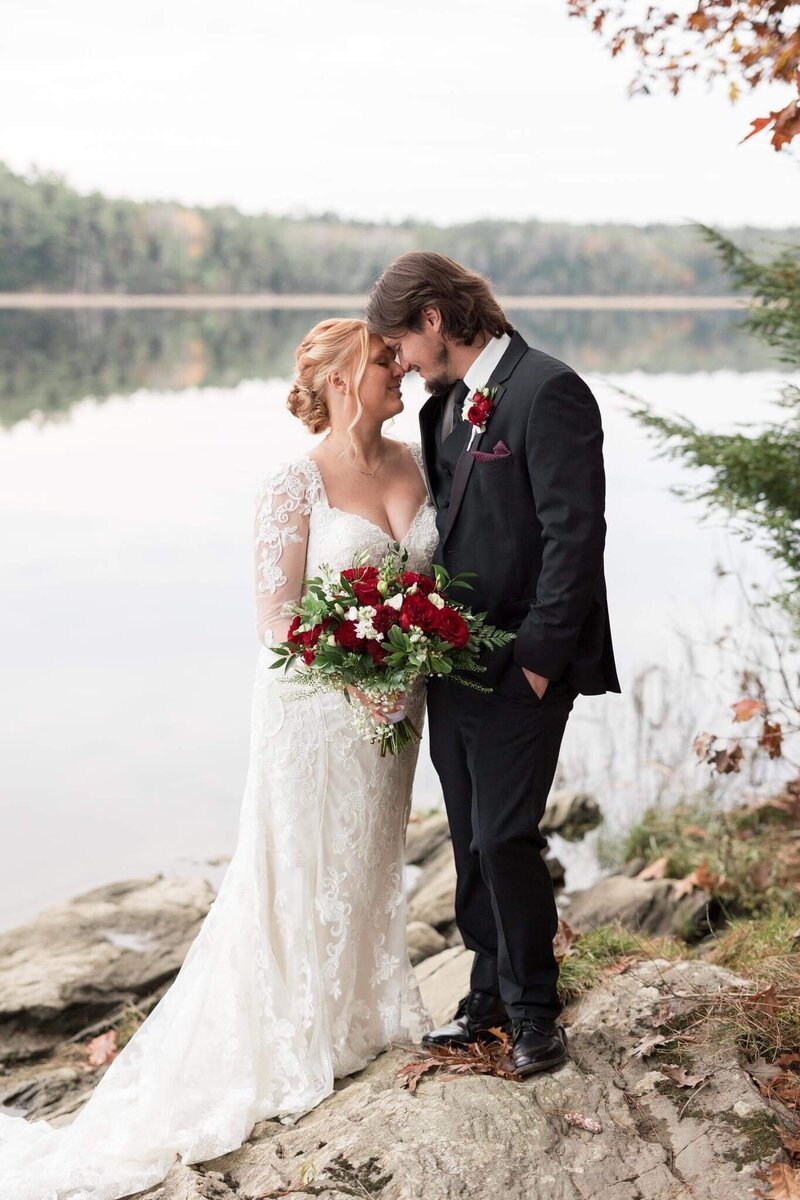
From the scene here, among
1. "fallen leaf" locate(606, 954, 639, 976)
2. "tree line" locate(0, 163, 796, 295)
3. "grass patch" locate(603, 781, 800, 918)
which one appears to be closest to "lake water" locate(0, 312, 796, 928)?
"grass patch" locate(603, 781, 800, 918)

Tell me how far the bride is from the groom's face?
0.51ft

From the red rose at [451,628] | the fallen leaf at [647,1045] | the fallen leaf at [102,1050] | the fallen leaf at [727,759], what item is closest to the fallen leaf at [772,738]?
the fallen leaf at [727,759]

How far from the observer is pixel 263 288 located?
61781mm

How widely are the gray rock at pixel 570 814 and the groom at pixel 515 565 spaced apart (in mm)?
3975

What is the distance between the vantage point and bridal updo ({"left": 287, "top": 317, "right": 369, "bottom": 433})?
3895 mm

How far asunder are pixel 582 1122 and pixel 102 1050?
2.84m

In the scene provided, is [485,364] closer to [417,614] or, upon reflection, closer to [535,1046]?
[417,614]

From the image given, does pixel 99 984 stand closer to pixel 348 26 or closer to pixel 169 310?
pixel 348 26

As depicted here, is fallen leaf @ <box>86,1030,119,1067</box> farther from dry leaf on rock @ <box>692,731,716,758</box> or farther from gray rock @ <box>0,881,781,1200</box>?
dry leaf on rock @ <box>692,731,716,758</box>

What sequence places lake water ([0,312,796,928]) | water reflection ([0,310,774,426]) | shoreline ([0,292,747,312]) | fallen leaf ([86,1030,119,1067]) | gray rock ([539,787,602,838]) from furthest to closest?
shoreline ([0,292,747,312]) → water reflection ([0,310,774,426]) → lake water ([0,312,796,928]) → gray rock ([539,787,602,838]) → fallen leaf ([86,1030,119,1067])

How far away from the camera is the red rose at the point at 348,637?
3371mm

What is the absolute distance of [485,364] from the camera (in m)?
3.69

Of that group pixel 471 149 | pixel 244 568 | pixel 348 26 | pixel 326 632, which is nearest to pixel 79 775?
pixel 244 568

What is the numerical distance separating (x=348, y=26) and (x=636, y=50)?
46096mm
